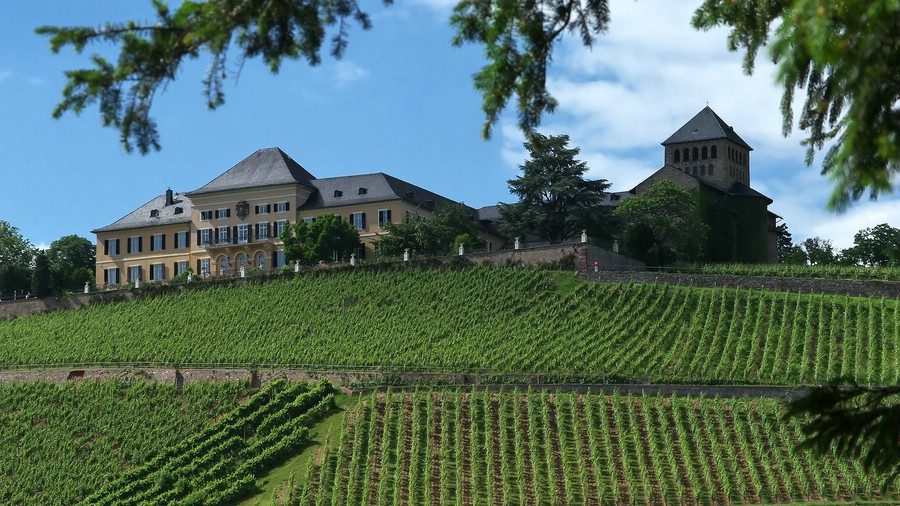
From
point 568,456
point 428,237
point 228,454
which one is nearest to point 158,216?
point 428,237

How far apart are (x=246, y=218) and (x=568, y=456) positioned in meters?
47.4

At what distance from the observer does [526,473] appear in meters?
46.8

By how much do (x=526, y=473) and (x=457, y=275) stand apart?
27.2 metres

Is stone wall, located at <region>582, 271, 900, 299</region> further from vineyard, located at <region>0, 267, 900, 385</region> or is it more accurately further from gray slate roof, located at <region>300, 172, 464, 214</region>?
gray slate roof, located at <region>300, 172, 464, 214</region>

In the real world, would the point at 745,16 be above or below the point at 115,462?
above

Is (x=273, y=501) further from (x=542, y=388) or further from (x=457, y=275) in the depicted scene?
(x=457, y=275)

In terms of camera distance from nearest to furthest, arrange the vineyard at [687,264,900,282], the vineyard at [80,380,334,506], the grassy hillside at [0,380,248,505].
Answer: the vineyard at [80,380,334,506] → the grassy hillside at [0,380,248,505] → the vineyard at [687,264,900,282]

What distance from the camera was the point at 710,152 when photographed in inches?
3625

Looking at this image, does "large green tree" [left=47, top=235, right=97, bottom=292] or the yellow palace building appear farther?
"large green tree" [left=47, top=235, right=97, bottom=292]

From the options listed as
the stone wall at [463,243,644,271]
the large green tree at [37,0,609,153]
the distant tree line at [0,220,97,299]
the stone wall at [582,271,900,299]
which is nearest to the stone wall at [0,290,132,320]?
the distant tree line at [0,220,97,299]

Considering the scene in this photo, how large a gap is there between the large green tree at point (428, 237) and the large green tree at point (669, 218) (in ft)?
30.0

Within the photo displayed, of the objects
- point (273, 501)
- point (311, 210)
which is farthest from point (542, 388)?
point (311, 210)

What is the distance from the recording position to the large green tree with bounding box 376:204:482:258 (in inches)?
3103

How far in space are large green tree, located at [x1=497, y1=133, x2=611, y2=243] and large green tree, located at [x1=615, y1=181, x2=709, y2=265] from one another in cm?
171
